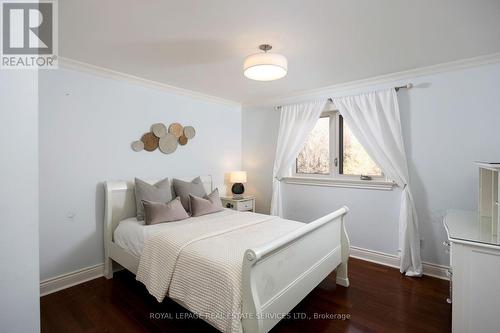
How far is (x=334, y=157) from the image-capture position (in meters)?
3.60

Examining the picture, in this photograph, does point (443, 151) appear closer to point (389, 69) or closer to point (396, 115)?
point (396, 115)

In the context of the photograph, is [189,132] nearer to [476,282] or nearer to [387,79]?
[387,79]

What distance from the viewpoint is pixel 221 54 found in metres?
2.44

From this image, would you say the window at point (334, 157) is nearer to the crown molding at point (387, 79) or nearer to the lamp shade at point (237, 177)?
the crown molding at point (387, 79)

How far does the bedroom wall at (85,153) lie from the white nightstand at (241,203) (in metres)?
0.97

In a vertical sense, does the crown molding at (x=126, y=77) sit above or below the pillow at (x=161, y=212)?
above

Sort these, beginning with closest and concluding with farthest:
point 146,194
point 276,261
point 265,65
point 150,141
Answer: point 276,261 → point 265,65 → point 146,194 → point 150,141

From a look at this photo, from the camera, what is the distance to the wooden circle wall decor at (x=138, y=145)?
3.14 m

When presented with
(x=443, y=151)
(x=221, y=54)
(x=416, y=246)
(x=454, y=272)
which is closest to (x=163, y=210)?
(x=221, y=54)

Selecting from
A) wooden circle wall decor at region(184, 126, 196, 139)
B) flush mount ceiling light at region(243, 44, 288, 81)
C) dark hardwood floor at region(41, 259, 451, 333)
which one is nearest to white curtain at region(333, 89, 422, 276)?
dark hardwood floor at region(41, 259, 451, 333)

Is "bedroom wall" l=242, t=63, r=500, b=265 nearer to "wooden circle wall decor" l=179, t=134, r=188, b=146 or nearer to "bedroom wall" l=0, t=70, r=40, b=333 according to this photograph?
"wooden circle wall decor" l=179, t=134, r=188, b=146

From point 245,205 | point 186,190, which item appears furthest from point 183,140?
point 245,205

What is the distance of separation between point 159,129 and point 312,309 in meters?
2.75

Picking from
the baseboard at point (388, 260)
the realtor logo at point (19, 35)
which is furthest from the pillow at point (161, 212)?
the baseboard at point (388, 260)
